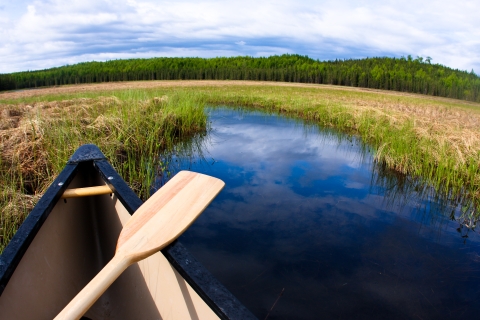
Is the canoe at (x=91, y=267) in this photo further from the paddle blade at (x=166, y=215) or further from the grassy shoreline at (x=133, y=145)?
the grassy shoreline at (x=133, y=145)

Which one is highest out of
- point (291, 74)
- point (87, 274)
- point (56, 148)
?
point (291, 74)

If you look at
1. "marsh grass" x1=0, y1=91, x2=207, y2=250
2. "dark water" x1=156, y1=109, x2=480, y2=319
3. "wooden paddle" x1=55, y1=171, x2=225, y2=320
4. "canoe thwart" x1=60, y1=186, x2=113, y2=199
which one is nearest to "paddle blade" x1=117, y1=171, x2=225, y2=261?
"wooden paddle" x1=55, y1=171, x2=225, y2=320

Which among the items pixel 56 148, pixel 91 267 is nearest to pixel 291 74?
pixel 56 148

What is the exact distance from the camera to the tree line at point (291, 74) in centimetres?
4153

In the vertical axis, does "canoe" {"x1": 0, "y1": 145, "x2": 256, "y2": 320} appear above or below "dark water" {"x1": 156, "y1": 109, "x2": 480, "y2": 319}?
above

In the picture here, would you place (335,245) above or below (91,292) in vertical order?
below

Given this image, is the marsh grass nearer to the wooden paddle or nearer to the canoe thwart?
the canoe thwart

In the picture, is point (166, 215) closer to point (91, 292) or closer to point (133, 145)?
point (91, 292)

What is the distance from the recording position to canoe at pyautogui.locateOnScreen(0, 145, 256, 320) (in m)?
1.41

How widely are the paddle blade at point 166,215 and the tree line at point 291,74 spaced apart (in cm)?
4016

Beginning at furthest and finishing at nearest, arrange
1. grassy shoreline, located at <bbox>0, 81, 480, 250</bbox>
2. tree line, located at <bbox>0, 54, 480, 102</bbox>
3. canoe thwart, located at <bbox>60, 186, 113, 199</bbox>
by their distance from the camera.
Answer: tree line, located at <bbox>0, 54, 480, 102</bbox> → grassy shoreline, located at <bbox>0, 81, 480, 250</bbox> → canoe thwart, located at <bbox>60, 186, 113, 199</bbox>

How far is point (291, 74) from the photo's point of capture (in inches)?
1988

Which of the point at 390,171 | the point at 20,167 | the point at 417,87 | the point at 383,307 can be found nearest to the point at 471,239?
the point at 383,307

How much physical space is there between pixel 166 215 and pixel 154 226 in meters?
0.15
